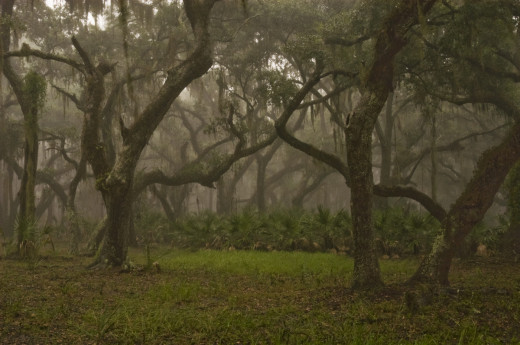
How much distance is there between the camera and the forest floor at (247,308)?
5137mm

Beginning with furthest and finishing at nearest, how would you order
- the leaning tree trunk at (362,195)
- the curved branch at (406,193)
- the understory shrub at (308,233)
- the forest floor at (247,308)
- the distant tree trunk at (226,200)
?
1. the distant tree trunk at (226,200)
2. the understory shrub at (308,233)
3. the curved branch at (406,193)
4. the leaning tree trunk at (362,195)
5. the forest floor at (247,308)

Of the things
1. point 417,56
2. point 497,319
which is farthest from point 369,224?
point 417,56

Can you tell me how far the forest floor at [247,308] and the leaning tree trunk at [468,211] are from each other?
0.44m

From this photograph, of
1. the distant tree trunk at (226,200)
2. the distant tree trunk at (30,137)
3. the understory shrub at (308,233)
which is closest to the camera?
the distant tree trunk at (30,137)

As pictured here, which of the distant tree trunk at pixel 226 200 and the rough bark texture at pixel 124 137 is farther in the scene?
the distant tree trunk at pixel 226 200

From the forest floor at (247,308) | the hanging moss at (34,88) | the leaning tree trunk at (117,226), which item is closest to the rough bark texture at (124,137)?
the leaning tree trunk at (117,226)

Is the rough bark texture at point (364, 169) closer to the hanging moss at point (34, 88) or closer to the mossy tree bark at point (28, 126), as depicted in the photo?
the mossy tree bark at point (28, 126)

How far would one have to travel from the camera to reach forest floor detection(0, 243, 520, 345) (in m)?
5.14

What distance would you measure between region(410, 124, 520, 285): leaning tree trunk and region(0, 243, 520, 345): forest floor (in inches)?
17.3

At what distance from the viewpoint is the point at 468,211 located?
24.4 ft

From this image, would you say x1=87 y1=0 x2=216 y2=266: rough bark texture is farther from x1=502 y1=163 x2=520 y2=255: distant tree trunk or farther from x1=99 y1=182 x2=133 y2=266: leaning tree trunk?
x1=502 y1=163 x2=520 y2=255: distant tree trunk

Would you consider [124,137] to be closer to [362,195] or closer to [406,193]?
[362,195]

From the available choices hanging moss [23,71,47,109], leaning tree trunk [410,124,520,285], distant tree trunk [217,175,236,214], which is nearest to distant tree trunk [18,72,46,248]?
hanging moss [23,71,47,109]

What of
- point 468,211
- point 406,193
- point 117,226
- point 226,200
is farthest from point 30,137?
point 226,200
